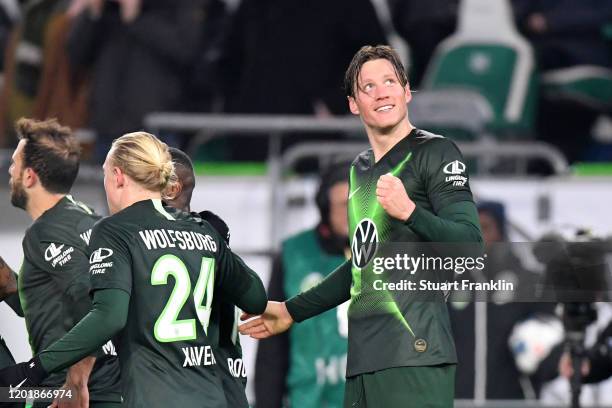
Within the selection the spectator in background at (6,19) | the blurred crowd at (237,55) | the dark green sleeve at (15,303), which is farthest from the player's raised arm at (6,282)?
the spectator in background at (6,19)

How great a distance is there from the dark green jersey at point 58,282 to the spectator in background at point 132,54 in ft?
13.1

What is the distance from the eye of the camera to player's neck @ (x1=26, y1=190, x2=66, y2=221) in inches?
255

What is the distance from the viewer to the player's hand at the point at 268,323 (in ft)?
20.7

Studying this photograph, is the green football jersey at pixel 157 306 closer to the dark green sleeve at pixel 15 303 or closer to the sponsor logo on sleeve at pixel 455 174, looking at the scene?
the sponsor logo on sleeve at pixel 455 174

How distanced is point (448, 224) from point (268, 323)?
48.9 inches

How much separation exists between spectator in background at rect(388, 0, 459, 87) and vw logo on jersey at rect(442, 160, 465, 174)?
5.37 meters

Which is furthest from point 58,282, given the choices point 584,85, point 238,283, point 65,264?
point 584,85

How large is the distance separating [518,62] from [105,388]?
5045 mm

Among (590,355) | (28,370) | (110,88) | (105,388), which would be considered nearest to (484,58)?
(110,88)

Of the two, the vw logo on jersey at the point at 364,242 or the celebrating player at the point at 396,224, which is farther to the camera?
the vw logo on jersey at the point at 364,242

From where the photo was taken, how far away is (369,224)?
5.68m

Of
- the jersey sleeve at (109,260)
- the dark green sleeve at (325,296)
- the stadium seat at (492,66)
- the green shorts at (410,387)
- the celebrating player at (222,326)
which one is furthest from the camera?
the stadium seat at (492,66)

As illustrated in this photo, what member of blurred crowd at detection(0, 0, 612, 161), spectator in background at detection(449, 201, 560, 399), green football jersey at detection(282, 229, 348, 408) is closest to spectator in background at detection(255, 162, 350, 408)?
green football jersey at detection(282, 229, 348, 408)

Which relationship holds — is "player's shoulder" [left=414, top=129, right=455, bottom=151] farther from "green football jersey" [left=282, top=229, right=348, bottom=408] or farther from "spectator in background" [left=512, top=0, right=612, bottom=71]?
"spectator in background" [left=512, top=0, right=612, bottom=71]
